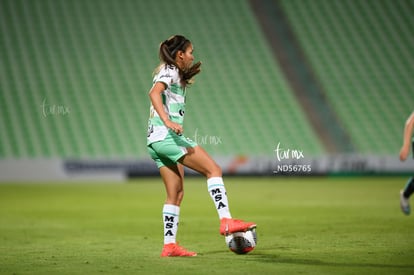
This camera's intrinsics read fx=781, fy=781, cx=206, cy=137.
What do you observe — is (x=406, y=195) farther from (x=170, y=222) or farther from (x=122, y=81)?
(x=122, y=81)

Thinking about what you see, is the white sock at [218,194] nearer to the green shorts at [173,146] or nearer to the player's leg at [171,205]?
the green shorts at [173,146]

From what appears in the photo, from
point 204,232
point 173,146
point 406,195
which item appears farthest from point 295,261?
point 406,195

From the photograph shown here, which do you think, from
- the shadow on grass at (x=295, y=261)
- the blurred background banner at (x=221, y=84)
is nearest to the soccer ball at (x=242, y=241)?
the shadow on grass at (x=295, y=261)

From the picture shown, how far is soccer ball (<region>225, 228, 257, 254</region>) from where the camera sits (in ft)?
24.8

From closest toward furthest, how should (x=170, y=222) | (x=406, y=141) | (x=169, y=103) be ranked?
(x=169, y=103)
(x=170, y=222)
(x=406, y=141)

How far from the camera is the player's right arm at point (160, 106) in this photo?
23.4 feet

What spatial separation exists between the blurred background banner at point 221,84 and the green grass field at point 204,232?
5402 millimetres

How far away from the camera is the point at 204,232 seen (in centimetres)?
1033

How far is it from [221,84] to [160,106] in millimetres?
21711

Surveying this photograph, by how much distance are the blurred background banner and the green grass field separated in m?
5.40

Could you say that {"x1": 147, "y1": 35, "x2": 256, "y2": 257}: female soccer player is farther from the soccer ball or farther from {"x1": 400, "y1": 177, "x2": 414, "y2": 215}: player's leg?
{"x1": 400, "y1": 177, "x2": 414, "y2": 215}: player's leg

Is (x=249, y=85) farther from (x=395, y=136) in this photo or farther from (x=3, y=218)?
(x=3, y=218)

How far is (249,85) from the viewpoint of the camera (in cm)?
2895

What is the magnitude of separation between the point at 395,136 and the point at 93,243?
822 inches
